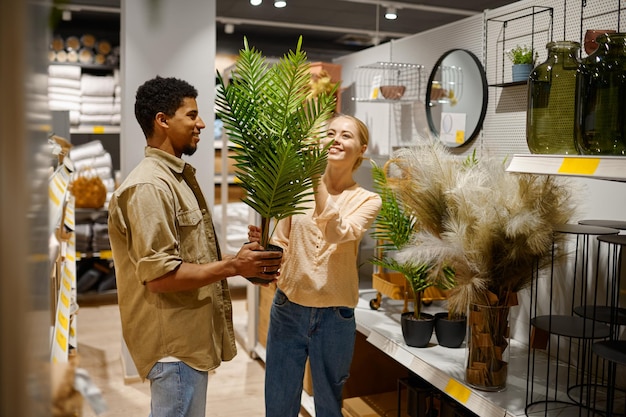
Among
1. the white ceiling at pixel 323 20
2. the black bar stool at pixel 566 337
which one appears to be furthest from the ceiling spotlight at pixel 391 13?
the black bar stool at pixel 566 337

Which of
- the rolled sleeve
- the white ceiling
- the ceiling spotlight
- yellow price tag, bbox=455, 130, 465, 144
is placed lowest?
the rolled sleeve

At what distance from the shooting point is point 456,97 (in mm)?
2963

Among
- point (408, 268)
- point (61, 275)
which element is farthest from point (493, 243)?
point (61, 275)

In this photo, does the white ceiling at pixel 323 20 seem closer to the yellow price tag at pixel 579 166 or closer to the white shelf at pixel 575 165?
the white shelf at pixel 575 165

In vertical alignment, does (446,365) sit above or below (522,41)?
below

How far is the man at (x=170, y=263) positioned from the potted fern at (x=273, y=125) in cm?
21

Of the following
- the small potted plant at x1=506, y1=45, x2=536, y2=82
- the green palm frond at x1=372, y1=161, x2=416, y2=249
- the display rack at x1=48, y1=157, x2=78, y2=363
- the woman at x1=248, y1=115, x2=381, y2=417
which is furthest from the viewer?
the green palm frond at x1=372, y1=161, x2=416, y2=249

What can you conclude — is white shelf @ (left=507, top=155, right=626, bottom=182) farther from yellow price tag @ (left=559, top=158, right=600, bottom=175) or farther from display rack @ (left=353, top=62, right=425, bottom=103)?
display rack @ (left=353, top=62, right=425, bottom=103)

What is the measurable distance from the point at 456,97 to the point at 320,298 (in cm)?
133

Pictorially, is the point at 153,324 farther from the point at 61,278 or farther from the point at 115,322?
the point at 115,322

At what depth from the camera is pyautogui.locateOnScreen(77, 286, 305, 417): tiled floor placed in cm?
333

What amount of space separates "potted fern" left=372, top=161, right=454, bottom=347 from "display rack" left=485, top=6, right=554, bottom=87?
0.68 metres

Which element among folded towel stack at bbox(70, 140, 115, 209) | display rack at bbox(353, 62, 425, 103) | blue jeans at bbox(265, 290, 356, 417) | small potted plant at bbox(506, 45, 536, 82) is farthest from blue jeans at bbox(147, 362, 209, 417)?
folded towel stack at bbox(70, 140, 115, 209)

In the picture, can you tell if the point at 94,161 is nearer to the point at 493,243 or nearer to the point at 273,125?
the point at 273,125
